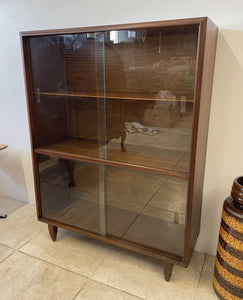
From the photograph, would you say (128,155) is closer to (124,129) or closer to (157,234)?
(124,129)

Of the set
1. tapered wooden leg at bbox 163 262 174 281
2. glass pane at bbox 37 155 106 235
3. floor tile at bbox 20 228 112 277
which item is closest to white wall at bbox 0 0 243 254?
tapered wooden leg at bbox 163 262 174 281

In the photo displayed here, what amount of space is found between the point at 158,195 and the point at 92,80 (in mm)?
833

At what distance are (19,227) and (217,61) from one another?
6.28ft

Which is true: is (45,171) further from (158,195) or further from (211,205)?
(211,205)

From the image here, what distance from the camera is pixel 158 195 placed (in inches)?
61.6

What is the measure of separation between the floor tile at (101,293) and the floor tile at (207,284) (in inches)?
15.0

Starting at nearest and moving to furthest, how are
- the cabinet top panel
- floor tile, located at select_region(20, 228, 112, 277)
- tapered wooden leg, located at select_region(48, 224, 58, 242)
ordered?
the cabinet top panel, floor tile, located at select_region(20, 228, 112, 277), tapered wooden leg, located at select_region(48, 224, 58, 242)

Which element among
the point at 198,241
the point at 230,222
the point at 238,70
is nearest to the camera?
the point at 230,222

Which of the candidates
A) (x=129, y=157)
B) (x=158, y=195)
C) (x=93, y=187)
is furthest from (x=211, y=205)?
(x=93, y=187)

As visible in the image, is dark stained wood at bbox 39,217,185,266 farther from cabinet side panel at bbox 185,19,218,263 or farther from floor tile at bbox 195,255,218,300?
floor tile at bbox 195,255,218,300

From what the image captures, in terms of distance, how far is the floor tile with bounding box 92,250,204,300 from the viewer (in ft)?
5.03

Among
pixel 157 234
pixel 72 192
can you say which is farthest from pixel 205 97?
pixel 72 192

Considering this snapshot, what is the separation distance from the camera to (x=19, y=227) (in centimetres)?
215

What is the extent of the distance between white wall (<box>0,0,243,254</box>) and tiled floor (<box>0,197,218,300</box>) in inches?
14.1
